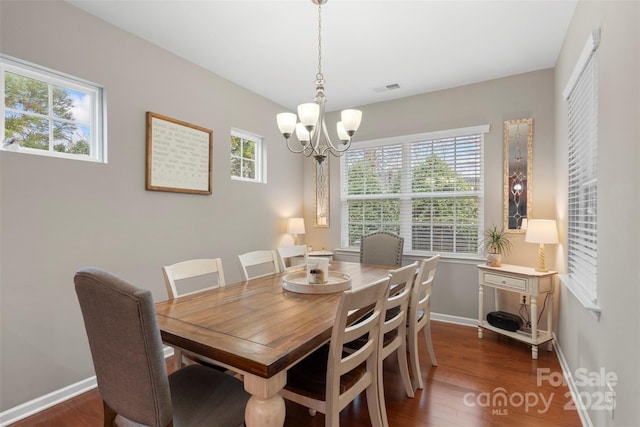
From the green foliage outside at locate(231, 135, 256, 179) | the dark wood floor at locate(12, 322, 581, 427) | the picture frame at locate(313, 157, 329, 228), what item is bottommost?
the dark wood floor at locate(12, 322, 581, 427)

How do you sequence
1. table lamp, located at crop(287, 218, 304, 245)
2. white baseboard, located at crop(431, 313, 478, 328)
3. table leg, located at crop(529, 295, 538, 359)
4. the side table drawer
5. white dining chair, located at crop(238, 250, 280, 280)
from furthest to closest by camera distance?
table lamp, located at crop(287, 218, 304, 245), white baseboard, located at crop(431, 313, 478, 328), the side table drawer, table leg, located at crop(529, 295, 538, 359), white dining chair, located at crop(238, 250, 280, 280)

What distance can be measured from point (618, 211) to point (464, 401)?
1504mm

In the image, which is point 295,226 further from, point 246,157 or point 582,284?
point 582,284

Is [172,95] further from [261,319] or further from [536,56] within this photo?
[536,56]

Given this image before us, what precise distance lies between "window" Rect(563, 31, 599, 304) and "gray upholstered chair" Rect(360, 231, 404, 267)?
1.51 metres

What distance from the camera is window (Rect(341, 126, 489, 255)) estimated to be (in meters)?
3.57

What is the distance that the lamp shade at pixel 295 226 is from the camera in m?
4.13

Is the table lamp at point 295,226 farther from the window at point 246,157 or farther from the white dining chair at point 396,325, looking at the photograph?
the white dining chair at point 396,325

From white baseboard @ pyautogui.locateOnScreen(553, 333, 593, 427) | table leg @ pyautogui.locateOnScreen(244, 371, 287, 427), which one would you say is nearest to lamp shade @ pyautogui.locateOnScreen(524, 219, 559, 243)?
white baseboard @ pyautogui.locateOnScreen(553, 333, 593, 427)

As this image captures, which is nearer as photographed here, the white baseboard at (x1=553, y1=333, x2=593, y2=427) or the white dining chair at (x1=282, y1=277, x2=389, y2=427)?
the white dining chair at (x1=282, y1=277, x2=389, y2=427)

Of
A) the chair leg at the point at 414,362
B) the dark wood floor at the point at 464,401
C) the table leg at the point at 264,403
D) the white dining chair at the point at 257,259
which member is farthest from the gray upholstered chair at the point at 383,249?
the table leg at the point at 264,403

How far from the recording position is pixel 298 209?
181 inches

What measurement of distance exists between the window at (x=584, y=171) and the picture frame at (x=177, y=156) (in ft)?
10.1

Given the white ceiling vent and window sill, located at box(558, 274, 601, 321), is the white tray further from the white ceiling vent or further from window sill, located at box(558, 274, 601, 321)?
the white ceiling vent
